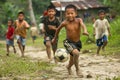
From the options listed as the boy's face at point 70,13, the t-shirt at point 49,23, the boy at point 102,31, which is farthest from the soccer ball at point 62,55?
the boy at point 102,31

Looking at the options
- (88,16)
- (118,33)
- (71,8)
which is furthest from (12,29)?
(88,16)

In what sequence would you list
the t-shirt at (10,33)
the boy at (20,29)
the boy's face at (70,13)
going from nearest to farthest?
the boy's face at (70,13) < the boy at (20,29) < the t-shirt at (10,33)

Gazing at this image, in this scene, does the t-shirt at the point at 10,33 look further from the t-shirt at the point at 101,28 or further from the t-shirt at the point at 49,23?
the t-shirt at the point at 49,23

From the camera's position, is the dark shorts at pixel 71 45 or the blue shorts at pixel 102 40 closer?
the dark shorts at pixel 71 45

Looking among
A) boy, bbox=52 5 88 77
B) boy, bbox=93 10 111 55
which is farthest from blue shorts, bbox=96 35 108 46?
boy, bbox=52 5 88 77

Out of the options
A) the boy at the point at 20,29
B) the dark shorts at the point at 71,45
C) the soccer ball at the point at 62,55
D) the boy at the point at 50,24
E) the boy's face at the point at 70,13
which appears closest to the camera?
the dark shorts at the point at 71,45

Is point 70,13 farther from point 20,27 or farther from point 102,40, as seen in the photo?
point 102,40

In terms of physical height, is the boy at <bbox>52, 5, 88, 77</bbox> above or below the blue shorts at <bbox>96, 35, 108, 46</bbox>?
above

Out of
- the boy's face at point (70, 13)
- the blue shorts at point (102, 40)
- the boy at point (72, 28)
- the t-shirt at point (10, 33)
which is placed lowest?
the blue shorts at point (102, 40)

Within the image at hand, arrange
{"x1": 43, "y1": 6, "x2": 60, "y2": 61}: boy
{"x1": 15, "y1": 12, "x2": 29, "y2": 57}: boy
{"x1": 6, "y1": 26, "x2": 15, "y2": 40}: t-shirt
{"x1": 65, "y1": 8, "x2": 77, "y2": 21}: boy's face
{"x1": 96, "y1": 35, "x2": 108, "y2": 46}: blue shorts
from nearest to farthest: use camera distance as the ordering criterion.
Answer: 1. {"x1": 65, "y1": 8, "x2": 77, "y2": 21}: boy's face
2. {"x1": 43, "y1": 6, "x2": 60, "y2": 61}: boy
3. {"x1": 15, "y1": 12, "x2": 29, "y2": 57}: boy
4. {"x1": 96, "y1": 35, "x2": 108, "y2": 46}: blue shorts
5. {"x1": 6, "y1": 26, "x2": 15, "y2": 40}: t-shirt

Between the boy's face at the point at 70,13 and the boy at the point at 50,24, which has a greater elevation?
the boy's face at the point at 70,13

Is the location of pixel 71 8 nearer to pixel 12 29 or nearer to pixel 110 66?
pixel 110 66

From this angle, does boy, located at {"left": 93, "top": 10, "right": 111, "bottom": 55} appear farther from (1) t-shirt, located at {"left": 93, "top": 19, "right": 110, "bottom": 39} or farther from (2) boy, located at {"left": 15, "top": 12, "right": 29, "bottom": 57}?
(2) boy, located at {"left": 15, "top": 12, "right": 29, "bottom": 57}

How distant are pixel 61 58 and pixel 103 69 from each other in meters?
1.37
